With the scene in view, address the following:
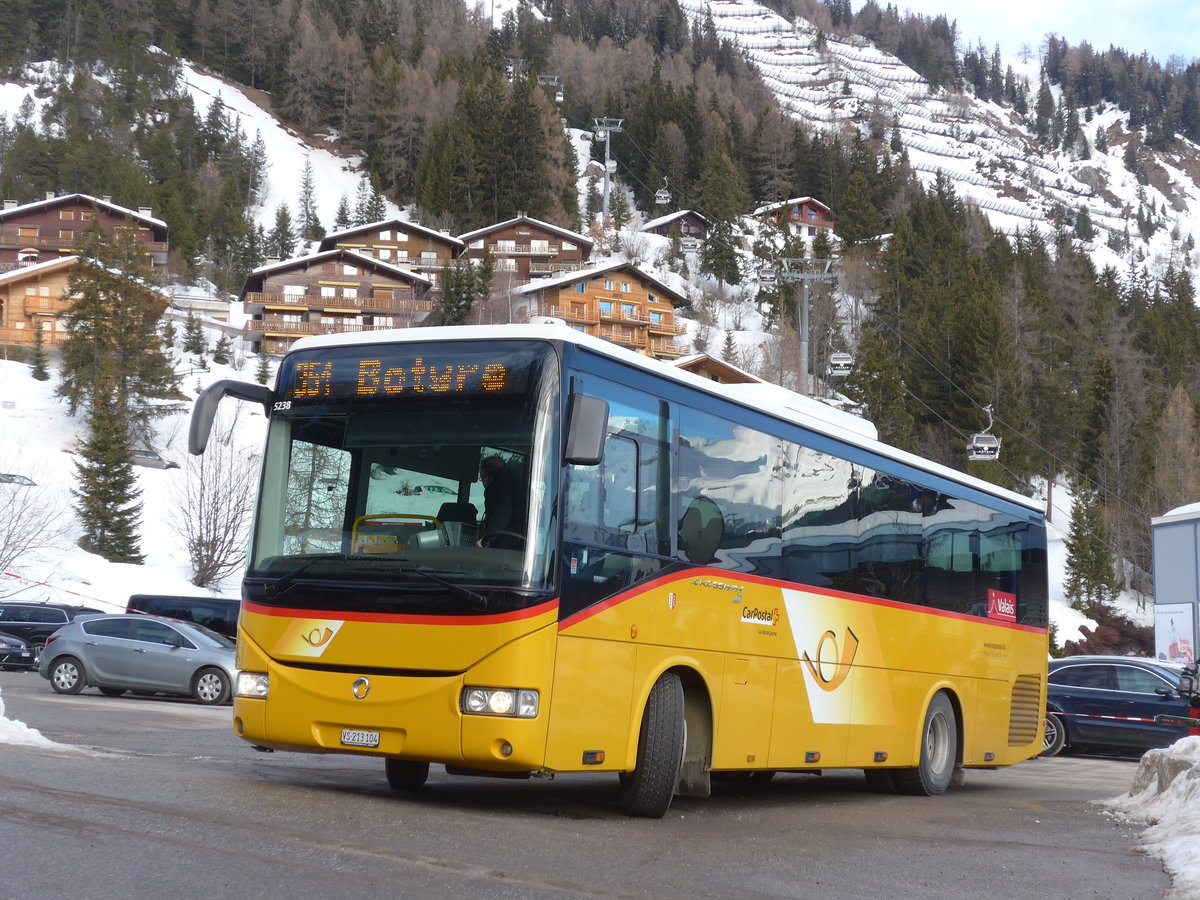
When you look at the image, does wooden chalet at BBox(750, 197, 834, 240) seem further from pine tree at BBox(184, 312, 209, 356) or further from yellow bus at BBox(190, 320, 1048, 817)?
yellow bus at BBox(190, 320, 1048, 817)

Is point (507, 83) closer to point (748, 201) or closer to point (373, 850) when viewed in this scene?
point (748, 201)

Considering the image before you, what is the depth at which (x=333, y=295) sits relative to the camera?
3930 inches

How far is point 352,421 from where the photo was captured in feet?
30.4

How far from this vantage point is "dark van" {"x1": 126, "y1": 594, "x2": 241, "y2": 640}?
3353cm

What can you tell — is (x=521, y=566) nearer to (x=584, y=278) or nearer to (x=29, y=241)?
(x=584, y=278)

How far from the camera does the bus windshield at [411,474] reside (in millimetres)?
8594

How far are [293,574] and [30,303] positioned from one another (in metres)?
88.0

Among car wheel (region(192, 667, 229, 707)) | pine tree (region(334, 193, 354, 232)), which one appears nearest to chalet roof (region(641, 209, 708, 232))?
pine tree (region(334, 193, 354, 232))

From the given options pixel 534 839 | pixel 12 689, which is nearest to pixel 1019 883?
pixel 534 839

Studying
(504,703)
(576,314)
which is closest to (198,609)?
(504,703)

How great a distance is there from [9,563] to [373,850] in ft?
145

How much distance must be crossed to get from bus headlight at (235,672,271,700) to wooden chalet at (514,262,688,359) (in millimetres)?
86680

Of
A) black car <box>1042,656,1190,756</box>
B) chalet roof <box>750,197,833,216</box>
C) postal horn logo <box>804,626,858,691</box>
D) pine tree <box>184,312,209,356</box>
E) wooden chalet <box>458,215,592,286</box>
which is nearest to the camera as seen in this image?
postal horn logo <box>804,626,858,691</box>

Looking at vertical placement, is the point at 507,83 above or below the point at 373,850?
above
